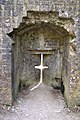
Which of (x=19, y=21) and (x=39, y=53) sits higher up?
(x=19, y=21)

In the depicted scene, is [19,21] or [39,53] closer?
[19,21]

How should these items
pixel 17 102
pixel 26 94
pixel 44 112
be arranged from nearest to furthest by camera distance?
1. pixel 44 112
2. pixel 17 102
3. pixel 26 94

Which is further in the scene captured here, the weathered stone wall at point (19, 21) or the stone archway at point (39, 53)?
the stone archway at point (39, 53)

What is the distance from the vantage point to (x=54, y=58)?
5.39 m

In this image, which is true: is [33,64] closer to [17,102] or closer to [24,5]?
[17,102]

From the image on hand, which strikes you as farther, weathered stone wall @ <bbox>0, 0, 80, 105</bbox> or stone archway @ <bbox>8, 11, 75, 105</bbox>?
stone archway @ <bbox>8, 11, 75, 105</bbox>

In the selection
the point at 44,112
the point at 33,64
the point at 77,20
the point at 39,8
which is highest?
the point at 39,8

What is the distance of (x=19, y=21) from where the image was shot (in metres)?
4.03

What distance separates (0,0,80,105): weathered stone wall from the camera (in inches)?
156

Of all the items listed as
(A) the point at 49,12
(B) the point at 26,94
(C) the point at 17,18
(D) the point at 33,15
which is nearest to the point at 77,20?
(A) the point at 49,12

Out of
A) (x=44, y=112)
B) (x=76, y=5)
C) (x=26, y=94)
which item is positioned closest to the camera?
(x=76, y=5)

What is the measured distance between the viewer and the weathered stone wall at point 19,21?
3.97 m

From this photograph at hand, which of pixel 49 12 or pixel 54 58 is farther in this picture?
pixel 54 58

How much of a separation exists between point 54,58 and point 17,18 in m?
1.93
